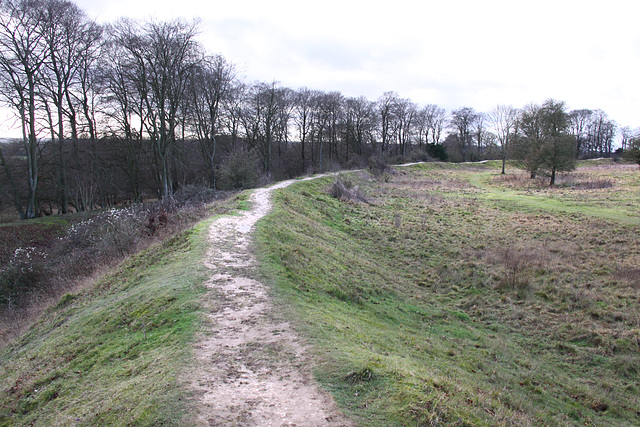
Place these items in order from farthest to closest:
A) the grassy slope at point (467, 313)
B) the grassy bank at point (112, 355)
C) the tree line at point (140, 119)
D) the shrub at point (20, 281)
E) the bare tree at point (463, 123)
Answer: the bare tree at point (463, 123) → the tree line at point (140, 119) → the shrub at point (20, 281) → the grassy slope at point (467, 313) → the grassy bank at point (112, 355)

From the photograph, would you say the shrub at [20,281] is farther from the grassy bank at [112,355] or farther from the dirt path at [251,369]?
the dirt path at [251,369]

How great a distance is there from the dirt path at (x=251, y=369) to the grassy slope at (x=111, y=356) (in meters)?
0.26

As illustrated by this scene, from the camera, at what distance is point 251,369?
3625mm

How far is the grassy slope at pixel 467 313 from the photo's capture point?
11.8 feet

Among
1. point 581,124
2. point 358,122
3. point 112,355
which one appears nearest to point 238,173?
point 112,355

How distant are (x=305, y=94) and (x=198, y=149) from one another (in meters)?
17.3

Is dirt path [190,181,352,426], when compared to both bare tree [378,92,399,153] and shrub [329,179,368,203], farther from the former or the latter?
bare tree [378,92,399,153]

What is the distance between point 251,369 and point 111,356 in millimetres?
1970

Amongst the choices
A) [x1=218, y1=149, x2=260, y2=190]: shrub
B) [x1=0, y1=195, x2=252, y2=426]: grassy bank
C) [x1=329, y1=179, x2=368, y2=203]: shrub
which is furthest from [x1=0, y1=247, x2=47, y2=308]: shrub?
[x1=329, y1=179, x2=368, y2=203]: shrub

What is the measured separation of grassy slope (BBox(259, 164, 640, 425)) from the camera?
3602 mm

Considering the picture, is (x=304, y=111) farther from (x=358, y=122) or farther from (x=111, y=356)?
(x=111, y=356)

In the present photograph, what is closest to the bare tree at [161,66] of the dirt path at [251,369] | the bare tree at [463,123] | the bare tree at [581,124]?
the dirt path at [251,369]

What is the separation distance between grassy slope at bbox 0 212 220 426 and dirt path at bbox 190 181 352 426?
0.85 feet

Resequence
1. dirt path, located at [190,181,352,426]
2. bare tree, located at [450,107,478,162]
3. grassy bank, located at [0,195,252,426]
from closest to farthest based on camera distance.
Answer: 1. dirt path, located at [190,181,352,426]
2. grassy bank, located at [0,195,252,426]
3. bare tree, located at [450,107,478,162]
